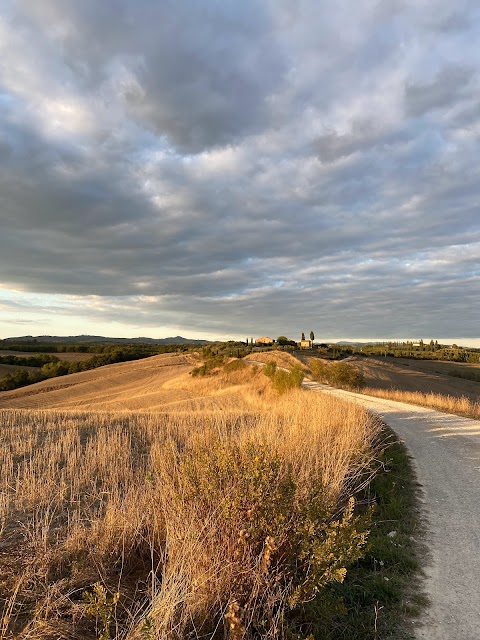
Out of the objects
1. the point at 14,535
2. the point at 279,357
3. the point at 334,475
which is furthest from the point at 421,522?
the point at 279,357

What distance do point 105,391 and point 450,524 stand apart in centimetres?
4861

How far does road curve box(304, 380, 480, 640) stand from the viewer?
163 inches

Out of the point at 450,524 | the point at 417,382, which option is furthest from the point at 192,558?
the point at 417,382

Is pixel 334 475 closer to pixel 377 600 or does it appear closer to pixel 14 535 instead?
pixel 377 600

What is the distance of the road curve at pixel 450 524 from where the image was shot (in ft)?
13.6

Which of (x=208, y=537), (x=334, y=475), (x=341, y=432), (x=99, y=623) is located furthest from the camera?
(x=341, y=432)

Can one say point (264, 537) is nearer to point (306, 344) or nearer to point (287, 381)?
point (287, 381)

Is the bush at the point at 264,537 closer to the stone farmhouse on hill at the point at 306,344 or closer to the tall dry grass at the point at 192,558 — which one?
the tall dry grass at the point at 192,558

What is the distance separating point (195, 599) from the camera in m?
3.60

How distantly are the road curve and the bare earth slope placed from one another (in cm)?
2565

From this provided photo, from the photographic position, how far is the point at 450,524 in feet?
21.1

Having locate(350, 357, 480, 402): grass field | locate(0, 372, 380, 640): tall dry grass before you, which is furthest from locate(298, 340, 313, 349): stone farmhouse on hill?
locate(0, 372, 380, 640): tall dry grass

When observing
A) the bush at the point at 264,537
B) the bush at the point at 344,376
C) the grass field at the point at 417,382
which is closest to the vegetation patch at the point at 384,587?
the bush at the point at 264,537

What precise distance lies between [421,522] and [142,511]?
167 inches
